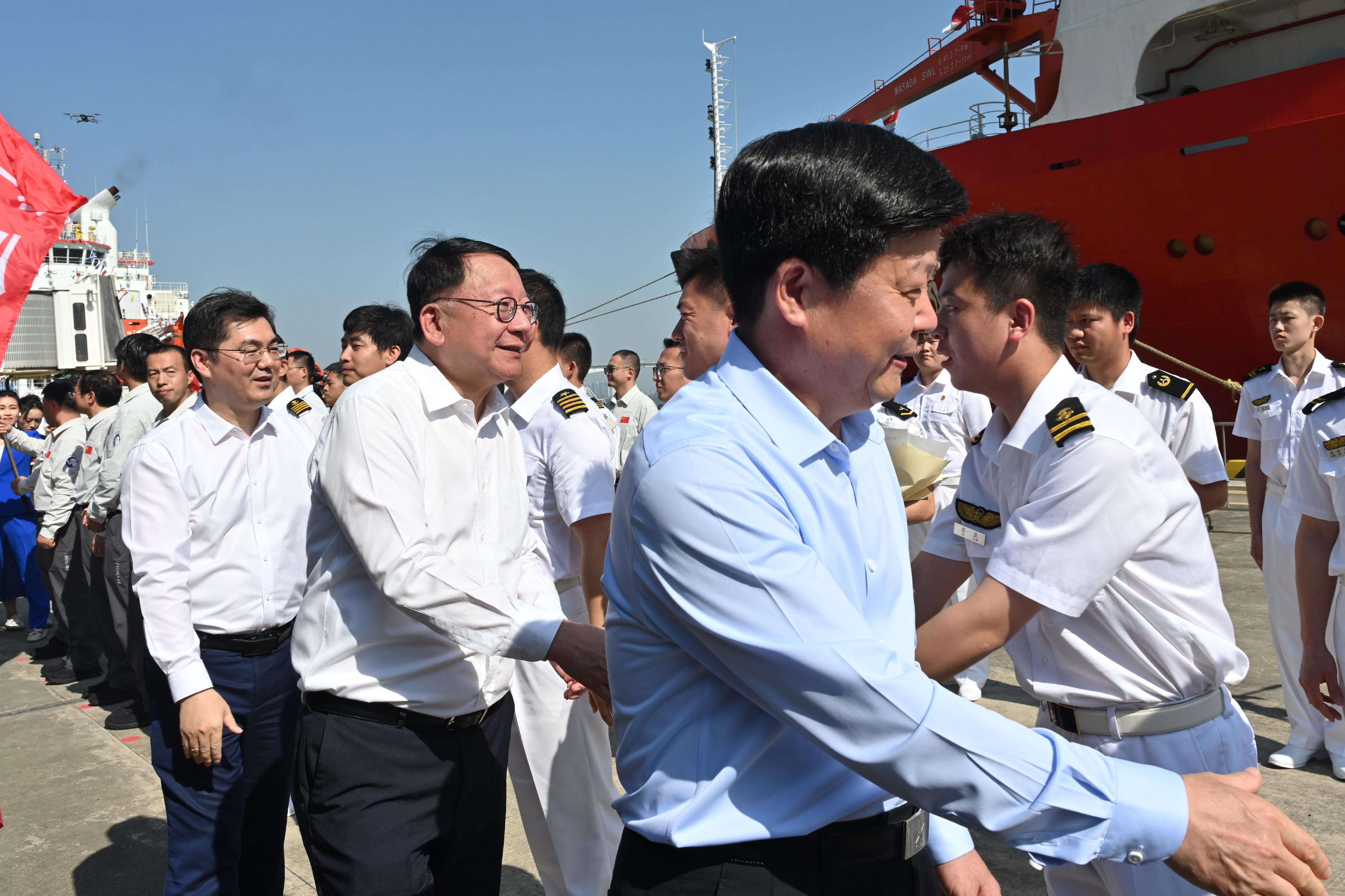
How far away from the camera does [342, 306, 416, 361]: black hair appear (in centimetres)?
490

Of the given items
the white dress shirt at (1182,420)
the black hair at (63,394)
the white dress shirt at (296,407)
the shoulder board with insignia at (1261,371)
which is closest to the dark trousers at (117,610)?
the white dress shirt at (296,407)

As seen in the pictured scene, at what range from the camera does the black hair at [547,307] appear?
3.53m

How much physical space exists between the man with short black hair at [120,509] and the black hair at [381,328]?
1.00 metres

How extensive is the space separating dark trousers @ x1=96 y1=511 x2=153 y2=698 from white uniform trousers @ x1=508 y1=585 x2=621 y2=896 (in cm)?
216

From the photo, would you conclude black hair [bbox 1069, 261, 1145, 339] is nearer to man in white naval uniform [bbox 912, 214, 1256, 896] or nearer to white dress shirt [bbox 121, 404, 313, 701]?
man in white naval uniform [bbox 912, 214, 1256, 896]

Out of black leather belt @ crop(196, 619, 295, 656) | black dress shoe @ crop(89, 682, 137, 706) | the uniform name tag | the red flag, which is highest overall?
the red flag

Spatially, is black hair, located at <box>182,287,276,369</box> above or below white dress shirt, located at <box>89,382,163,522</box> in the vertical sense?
above

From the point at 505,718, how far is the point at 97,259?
26166 millimetres

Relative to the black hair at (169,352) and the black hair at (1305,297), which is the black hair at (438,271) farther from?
the black hair at (1305,297)

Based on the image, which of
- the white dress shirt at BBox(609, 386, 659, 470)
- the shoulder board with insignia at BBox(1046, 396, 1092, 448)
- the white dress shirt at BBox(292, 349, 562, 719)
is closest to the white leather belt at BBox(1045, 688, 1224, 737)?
the shoulder board with insignia at BBox(1046, 396, 1092, 448)

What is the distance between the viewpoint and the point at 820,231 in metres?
1.15

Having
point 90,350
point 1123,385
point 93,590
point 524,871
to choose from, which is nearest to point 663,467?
point 524,871

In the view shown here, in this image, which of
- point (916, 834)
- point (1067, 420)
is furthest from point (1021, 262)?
point (916, 834)

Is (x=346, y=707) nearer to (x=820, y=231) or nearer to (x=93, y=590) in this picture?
(x=820, y=231)
